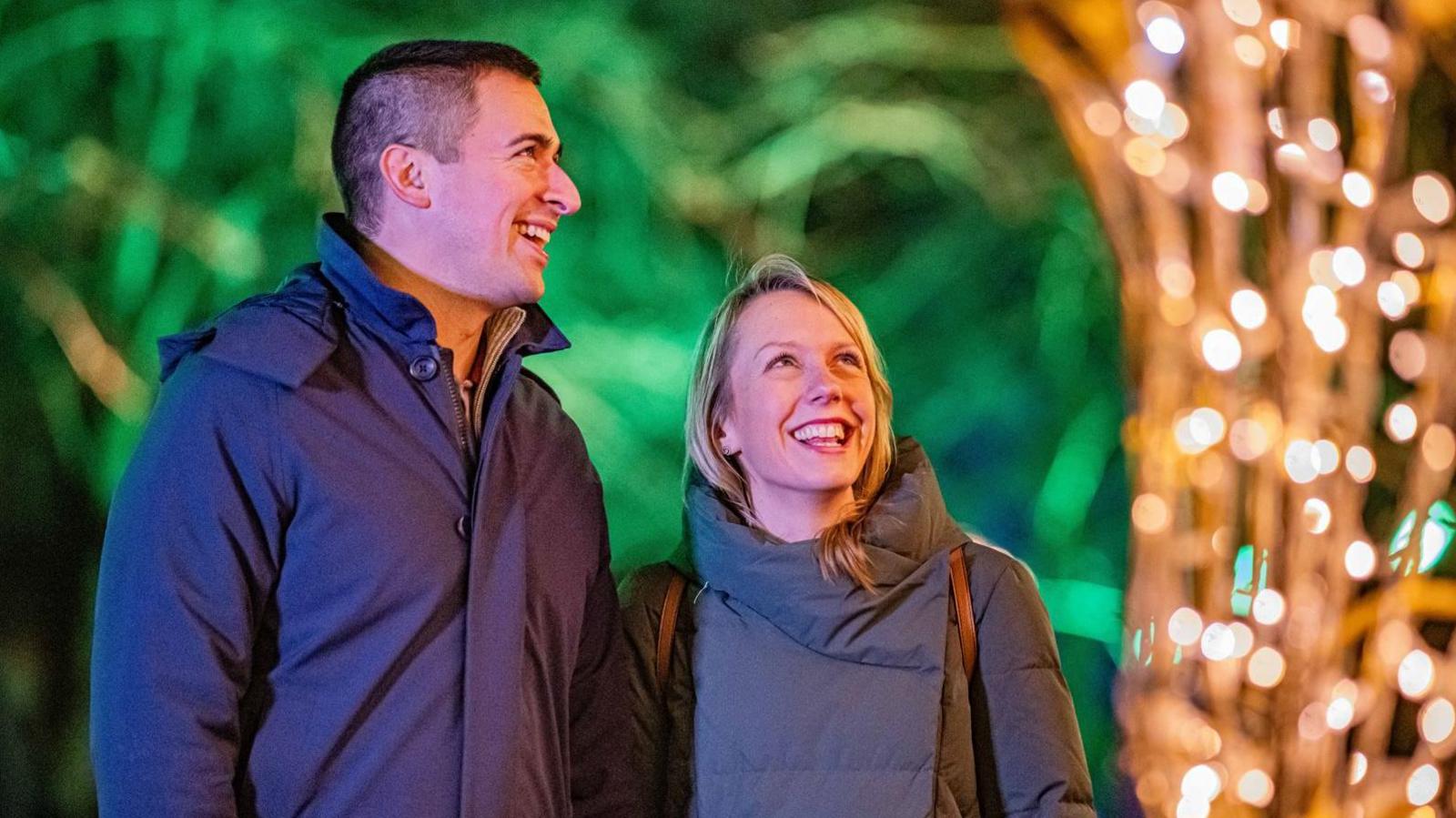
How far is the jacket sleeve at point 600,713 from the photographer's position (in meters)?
1.58

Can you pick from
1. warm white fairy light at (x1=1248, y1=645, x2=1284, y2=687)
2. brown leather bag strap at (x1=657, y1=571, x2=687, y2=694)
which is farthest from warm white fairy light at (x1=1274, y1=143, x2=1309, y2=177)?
brown leather bag strap at (x1=657, y1=571, x2=687, y2=694)

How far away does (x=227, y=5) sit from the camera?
2180 millimetres

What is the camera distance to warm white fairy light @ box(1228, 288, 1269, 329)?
8.93ft

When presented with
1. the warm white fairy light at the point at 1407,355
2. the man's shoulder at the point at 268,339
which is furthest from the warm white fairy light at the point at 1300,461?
the man's shoulder at the point at 268,339

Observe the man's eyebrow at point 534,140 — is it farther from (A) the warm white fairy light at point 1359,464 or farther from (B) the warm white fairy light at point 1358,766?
(B) the warm white fairy light at point 1358,766

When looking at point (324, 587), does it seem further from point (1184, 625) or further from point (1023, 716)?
point (1184, 625)

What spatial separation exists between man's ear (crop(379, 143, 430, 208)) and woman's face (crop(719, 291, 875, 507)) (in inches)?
20.1

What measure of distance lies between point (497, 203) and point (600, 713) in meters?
0.59

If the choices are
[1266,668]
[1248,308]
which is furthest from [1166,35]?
[1266,668]

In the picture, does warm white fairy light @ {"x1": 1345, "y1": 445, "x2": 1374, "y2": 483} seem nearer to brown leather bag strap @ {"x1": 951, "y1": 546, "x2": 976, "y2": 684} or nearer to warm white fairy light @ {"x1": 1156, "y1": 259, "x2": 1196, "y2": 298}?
warm white fairy light @ {"x1": 1156, "y1": 259, "x2": 1196, "y2": 298}

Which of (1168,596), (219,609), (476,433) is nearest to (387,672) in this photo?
(219,609)

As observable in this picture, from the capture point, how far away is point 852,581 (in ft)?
5.50

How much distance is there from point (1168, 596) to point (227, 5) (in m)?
1.99

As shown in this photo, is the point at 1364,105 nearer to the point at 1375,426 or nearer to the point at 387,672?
the point at 1375,426
